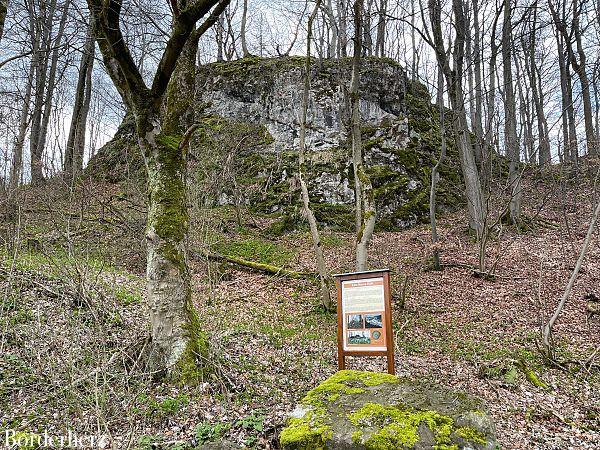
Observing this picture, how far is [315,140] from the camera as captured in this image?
61.5 ft

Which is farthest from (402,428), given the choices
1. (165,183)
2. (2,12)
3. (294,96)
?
(294,96)

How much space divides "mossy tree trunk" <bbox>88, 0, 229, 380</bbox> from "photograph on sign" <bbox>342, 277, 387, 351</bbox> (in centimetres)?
198

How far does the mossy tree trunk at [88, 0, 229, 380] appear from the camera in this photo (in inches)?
195

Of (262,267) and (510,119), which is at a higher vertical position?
(510,119)

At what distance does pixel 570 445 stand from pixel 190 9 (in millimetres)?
6675

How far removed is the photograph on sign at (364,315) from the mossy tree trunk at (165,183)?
198 centimetres

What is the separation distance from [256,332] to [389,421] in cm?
493

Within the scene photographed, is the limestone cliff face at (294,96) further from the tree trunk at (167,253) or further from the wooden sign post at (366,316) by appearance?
the wooden sign post at (366,316)

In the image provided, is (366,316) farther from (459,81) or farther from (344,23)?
(344,23)

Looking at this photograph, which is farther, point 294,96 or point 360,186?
point 294,96

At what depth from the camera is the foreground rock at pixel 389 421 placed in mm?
2830

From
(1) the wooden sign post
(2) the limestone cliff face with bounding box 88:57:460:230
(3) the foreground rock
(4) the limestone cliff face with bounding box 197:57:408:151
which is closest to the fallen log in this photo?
(2) the limestone cliff face with bounding box 88:57:460:230

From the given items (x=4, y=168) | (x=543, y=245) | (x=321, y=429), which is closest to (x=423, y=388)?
(x=321, y=429)

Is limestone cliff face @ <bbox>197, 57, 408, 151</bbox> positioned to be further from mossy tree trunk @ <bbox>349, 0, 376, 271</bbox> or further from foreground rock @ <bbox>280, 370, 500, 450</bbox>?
foreground rock @ <bbox>280, 370, 500, 450</bbox>
